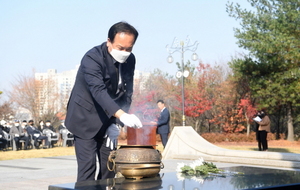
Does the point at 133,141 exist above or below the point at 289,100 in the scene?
below

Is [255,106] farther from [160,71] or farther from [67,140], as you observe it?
[67,140]

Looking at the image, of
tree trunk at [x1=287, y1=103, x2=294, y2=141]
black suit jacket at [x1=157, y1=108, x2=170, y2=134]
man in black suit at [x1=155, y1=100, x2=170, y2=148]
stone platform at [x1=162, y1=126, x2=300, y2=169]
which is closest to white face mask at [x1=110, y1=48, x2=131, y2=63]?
stone platform at [x1=162, y1=126, x2=300, y2=169]

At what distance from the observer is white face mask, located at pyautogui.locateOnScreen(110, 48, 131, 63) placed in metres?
3.84

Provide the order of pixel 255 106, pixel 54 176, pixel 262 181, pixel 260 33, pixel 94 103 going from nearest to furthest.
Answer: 1. pixel 262 181
2. pixel 94 103
3. pixel 54 176
4. pixel 260 33
5. pixel 255 106

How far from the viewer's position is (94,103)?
3.90m

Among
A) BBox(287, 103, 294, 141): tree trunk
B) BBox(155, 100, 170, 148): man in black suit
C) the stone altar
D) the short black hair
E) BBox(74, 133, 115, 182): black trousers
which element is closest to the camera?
the stone altar

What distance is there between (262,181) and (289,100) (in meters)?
22.6

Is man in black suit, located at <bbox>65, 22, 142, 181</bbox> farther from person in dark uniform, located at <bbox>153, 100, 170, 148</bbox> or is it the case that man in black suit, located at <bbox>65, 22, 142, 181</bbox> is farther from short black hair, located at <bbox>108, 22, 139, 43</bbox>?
person in dark uniform, located at <bbox>153, 100, 170, 148</bbox>

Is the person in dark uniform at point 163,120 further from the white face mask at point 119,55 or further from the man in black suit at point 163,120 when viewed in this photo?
the white face mask at point 119,55

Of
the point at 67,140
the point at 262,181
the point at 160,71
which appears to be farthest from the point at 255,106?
the point at 262,181

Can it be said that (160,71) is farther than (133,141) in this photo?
Yes

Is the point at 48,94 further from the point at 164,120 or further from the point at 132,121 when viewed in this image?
the point at 132,121

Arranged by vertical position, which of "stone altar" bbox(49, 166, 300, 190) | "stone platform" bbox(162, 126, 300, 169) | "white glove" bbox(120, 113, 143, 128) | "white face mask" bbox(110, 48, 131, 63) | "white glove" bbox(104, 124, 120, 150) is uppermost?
"white face mask" bbox(110, 48, 131, 63)

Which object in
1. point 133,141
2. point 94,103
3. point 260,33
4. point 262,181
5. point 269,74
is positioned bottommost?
point 262,181
